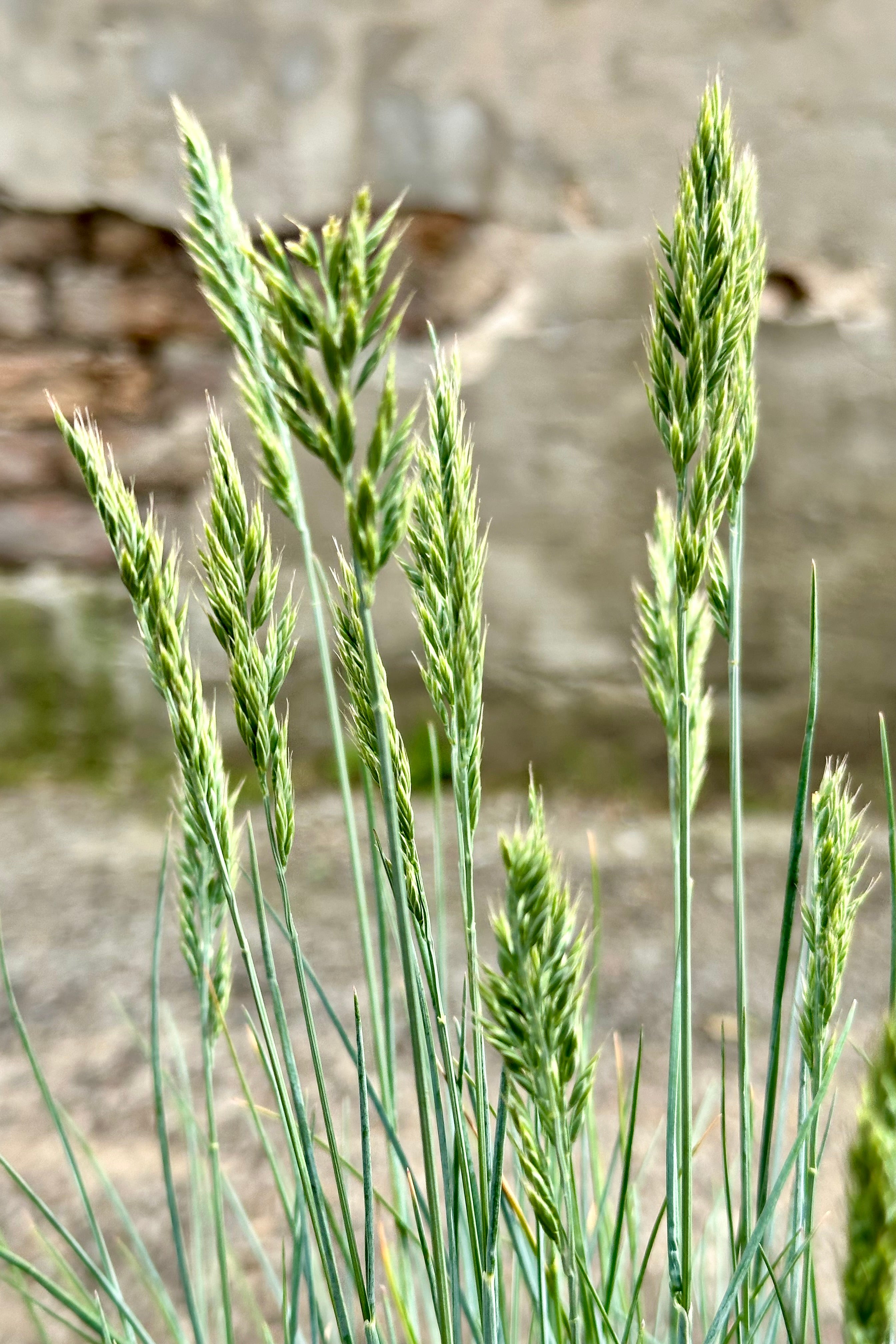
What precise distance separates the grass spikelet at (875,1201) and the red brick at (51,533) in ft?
5.57

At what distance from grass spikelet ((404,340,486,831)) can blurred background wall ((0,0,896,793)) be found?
1299 millimetres

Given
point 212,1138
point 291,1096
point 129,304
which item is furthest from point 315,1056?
point 129,304

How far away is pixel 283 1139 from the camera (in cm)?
113

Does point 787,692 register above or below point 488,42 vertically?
below

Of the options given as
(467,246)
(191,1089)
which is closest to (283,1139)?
(191,1089)

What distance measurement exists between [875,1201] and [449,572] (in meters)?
0.22

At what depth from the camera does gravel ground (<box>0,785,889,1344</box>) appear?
101 centimetres

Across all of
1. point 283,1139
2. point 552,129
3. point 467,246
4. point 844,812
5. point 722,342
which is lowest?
point 283,1139

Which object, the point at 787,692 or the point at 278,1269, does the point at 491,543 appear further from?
the point at 278,1269

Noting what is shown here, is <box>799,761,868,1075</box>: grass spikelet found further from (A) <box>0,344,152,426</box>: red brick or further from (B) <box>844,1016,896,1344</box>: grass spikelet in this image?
(A) <box>0,344,152,426</box>: red brick

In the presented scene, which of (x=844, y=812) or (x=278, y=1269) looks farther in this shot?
(x=278, y=1269)

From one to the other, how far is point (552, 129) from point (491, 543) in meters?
0.64

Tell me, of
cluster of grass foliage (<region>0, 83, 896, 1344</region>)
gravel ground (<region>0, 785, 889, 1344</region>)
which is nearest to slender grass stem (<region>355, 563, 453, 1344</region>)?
cluster of grass foliage (<region>0, 83, 896, 1344</region>)

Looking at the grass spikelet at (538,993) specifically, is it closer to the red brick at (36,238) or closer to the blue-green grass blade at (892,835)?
the blue-green grass blade at (892,835)
